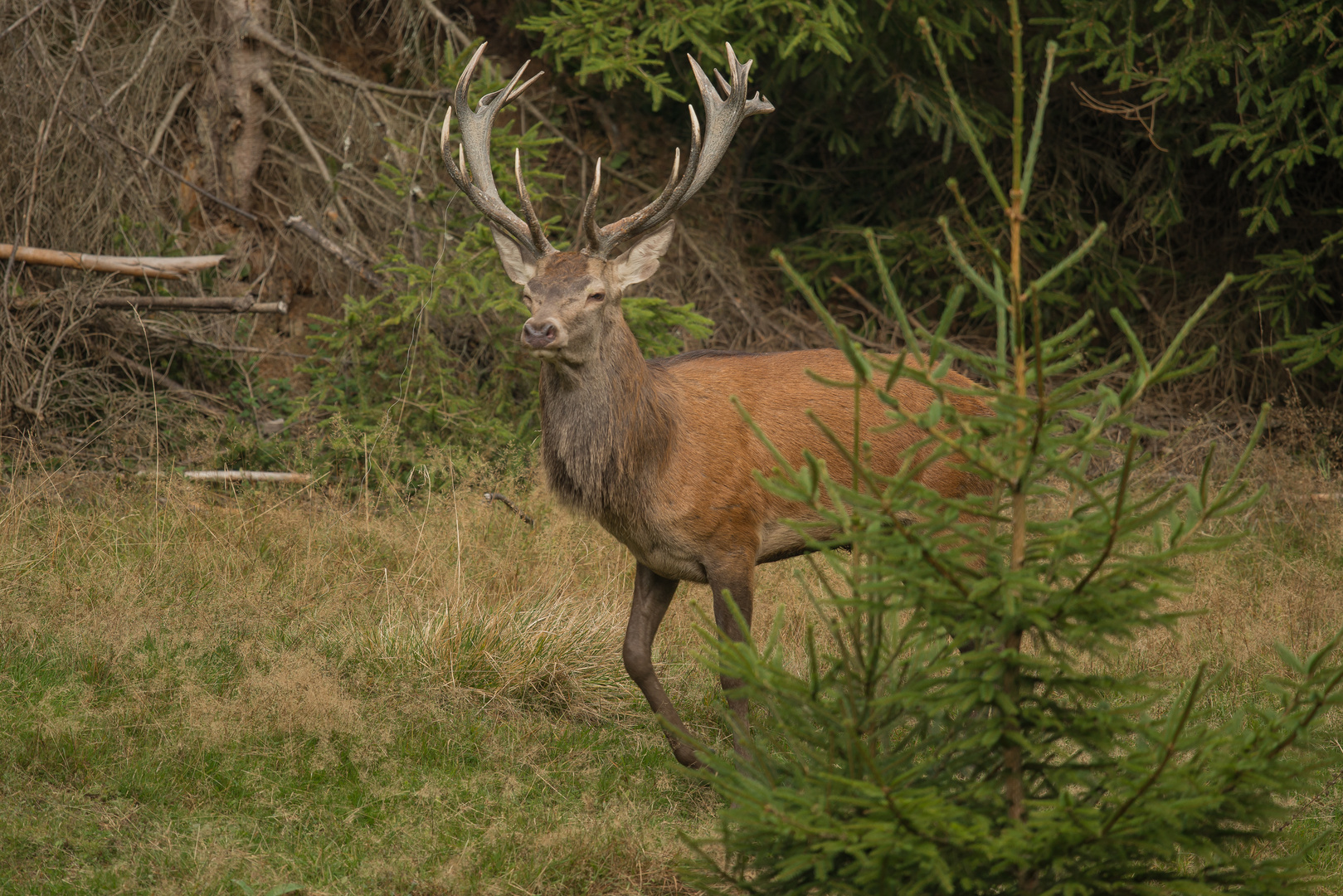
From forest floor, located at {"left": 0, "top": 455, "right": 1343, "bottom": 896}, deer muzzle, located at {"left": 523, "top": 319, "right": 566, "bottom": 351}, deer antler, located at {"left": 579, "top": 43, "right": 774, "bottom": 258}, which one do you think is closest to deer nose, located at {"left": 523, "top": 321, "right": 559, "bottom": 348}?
deer muzzle, located at {"left": 523, "top": 319, "right": 566, "bottom": 351}

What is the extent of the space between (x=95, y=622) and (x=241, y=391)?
3.57 metres

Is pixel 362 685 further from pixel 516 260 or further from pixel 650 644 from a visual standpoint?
pixel 516 260

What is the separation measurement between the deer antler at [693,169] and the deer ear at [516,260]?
0.27 meters

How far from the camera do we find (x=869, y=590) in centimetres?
268

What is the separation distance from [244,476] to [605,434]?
3.38 metres

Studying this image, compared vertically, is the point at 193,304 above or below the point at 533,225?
below

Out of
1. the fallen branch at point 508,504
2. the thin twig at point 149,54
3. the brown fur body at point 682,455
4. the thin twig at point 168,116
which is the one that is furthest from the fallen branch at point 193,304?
the brown fur body at point 682,455

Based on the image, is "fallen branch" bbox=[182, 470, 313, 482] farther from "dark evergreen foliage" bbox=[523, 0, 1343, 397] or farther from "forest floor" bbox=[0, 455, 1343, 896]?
"dark evergreen foliage" bbox=[523, 0, 1343, 397]

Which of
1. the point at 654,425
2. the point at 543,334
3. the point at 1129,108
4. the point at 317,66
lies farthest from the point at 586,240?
the point at 1129,108

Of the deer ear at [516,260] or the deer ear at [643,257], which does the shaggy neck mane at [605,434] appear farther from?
the deer ear at [516,260]

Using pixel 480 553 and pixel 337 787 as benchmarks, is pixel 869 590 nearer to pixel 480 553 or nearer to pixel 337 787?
pixel 337 787

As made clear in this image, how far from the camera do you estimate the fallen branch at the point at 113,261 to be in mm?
8016

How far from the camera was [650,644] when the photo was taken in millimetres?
5344

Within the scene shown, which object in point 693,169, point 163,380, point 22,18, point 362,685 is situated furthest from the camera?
point 163,380
